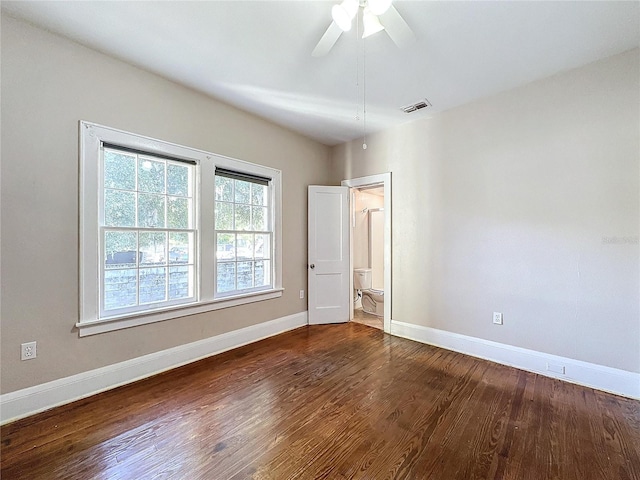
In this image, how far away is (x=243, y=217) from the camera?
3443 millimetres

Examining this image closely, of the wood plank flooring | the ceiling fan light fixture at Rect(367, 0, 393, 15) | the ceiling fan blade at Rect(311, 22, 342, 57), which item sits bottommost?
the wood plank flooring

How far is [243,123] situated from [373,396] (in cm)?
317

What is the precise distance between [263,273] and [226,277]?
22.2 inches

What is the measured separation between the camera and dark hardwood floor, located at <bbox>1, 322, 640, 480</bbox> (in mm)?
1522

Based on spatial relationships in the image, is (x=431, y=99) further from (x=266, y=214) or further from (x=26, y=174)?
(x=26, y=174)

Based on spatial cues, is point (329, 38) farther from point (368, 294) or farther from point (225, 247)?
point (368, 294)

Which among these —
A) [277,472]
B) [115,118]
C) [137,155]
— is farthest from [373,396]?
[115,118]

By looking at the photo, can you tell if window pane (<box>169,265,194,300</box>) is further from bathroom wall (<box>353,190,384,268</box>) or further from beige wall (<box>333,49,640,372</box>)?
bathroom wall (<box>353,190,384,268</box>)

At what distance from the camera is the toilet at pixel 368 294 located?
4.58 m

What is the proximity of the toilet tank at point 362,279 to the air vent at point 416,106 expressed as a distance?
9.22ft

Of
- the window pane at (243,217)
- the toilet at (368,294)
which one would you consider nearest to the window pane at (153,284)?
the window pane at (243,217)

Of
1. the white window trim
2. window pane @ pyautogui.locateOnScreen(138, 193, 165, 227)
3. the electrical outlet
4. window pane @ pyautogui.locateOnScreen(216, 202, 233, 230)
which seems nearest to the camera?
the electrical outlet

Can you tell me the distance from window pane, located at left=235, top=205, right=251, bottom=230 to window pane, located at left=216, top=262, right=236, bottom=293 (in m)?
0.47

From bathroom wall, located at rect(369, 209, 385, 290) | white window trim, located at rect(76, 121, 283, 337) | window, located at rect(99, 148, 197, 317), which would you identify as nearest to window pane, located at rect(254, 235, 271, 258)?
white window trim, located at rect(76, 121, 283, 337)
